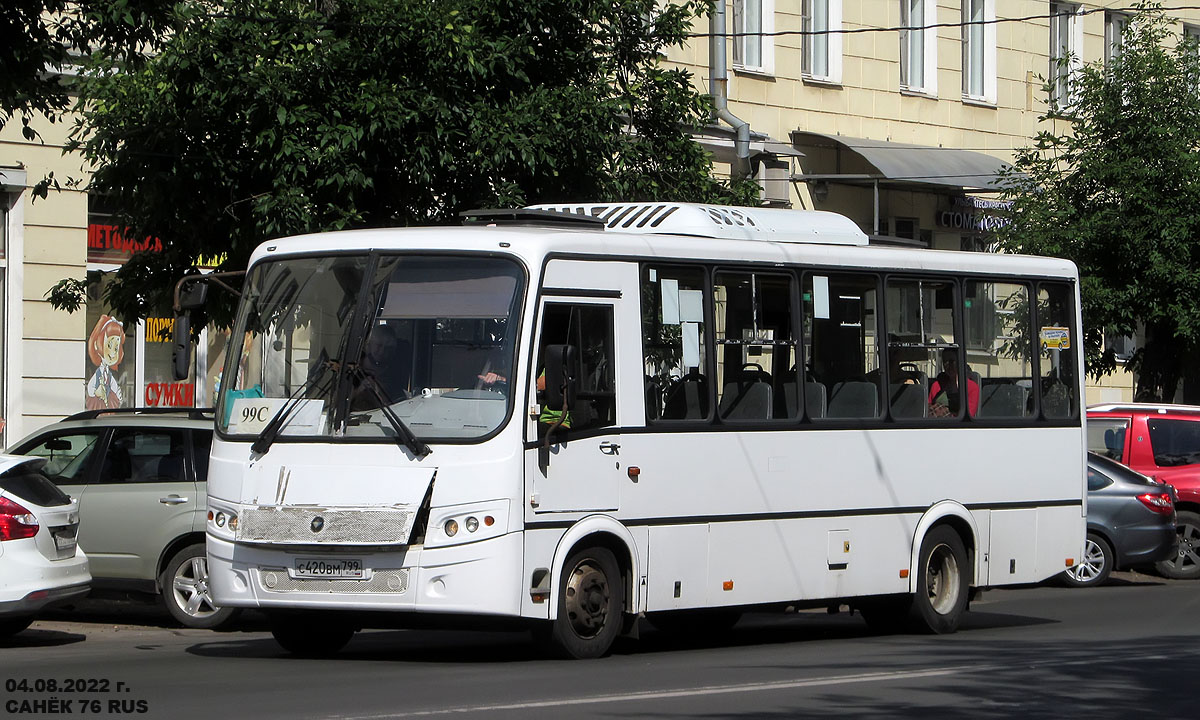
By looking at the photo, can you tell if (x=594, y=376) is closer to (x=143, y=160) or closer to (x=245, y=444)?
(x=245, y=444)

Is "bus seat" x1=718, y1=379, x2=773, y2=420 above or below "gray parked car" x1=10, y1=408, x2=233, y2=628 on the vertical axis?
above

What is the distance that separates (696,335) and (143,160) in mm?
5931

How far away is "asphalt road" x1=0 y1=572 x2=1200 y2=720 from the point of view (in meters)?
9.92

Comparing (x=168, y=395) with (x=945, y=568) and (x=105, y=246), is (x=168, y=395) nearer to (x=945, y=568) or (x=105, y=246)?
(x=105, y=246)

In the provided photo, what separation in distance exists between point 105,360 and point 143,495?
7555 mm

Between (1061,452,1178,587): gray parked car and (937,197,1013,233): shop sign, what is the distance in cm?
1288

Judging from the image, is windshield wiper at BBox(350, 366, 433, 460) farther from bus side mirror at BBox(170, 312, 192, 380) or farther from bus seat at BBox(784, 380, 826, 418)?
bus seat at BBox(784, 380, 826, 418)

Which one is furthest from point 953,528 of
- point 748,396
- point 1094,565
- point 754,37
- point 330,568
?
point 754,37

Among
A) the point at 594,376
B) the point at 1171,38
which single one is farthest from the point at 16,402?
the point at 1171,38

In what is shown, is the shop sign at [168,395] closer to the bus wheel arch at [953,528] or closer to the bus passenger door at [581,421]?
the bus wheel arch at [953,528]

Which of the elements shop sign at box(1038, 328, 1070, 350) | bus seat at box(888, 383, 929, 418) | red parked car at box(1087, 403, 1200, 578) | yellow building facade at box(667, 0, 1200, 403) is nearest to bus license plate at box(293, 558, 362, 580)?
bus seat at box(888, 383, 929, 418)

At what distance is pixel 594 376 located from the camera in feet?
41.4

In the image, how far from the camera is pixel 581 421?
12414 mm

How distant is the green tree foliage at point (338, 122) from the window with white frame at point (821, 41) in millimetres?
15180
